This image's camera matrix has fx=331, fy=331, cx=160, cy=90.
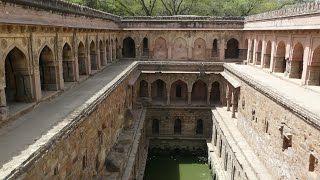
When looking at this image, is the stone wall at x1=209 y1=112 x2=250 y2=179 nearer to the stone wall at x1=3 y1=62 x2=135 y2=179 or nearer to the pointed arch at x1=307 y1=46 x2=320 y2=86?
the pointed arch at x1=307 y1=46 x2=320 y2=86

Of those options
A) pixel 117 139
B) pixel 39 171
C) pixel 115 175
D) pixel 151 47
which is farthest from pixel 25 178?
pixel 151 47

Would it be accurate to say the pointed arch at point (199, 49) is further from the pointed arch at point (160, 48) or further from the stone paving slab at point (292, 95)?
the stone paving slab at point (292, 95)

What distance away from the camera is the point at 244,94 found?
16.7 meters

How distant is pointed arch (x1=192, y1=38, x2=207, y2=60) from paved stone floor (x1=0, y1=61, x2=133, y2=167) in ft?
46.3

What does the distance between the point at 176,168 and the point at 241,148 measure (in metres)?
6.04

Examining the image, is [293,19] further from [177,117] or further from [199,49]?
[199,49]

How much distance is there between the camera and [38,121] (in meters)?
8.88

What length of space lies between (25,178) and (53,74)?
6904 millimetres

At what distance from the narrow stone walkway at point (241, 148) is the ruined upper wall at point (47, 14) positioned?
28.6ft

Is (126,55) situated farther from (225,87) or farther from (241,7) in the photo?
(241,7)

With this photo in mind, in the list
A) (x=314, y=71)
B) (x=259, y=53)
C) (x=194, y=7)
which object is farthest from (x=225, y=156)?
(x=194, y=7)

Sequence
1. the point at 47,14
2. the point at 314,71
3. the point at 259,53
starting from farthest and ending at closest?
1. the point at 259,53
2. the point at 314,71
3. the point at 47,14

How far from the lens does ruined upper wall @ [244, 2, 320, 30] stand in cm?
1307

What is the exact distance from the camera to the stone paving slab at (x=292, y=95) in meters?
9.47
